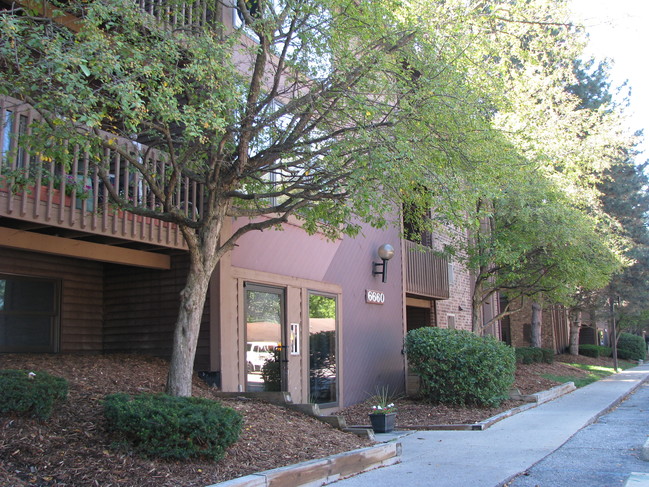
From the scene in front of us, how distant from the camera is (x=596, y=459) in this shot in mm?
8352

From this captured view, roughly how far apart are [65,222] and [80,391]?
2.17 metres

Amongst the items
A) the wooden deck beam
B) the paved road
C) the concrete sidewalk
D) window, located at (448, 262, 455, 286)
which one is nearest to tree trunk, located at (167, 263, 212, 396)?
the concrete sidewalk

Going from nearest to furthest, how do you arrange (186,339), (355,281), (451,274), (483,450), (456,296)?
(186,339), (483,450), (355,281), (451,274), (456,296)

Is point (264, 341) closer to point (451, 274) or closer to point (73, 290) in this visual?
point (73, 290)

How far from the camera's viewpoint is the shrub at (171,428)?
6.20m

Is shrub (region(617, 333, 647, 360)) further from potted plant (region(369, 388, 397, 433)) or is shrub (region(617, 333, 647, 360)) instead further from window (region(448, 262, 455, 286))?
potted plant (region(369, 388, 397, 433))

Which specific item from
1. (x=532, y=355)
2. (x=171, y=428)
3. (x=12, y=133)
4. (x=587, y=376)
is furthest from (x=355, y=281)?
(x=587, y=376)

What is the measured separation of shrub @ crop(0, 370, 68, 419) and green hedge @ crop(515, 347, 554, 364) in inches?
768

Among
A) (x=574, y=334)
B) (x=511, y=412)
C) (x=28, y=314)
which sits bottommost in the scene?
(x=511, y=412)

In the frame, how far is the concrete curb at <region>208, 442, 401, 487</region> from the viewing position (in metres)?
6.16

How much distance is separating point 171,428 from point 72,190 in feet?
12.1

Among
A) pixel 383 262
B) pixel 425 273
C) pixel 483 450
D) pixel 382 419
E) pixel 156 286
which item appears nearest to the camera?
pixel 483 450

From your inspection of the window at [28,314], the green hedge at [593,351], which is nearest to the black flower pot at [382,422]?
the window at [28,314]

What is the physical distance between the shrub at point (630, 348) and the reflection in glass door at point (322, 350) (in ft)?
104
